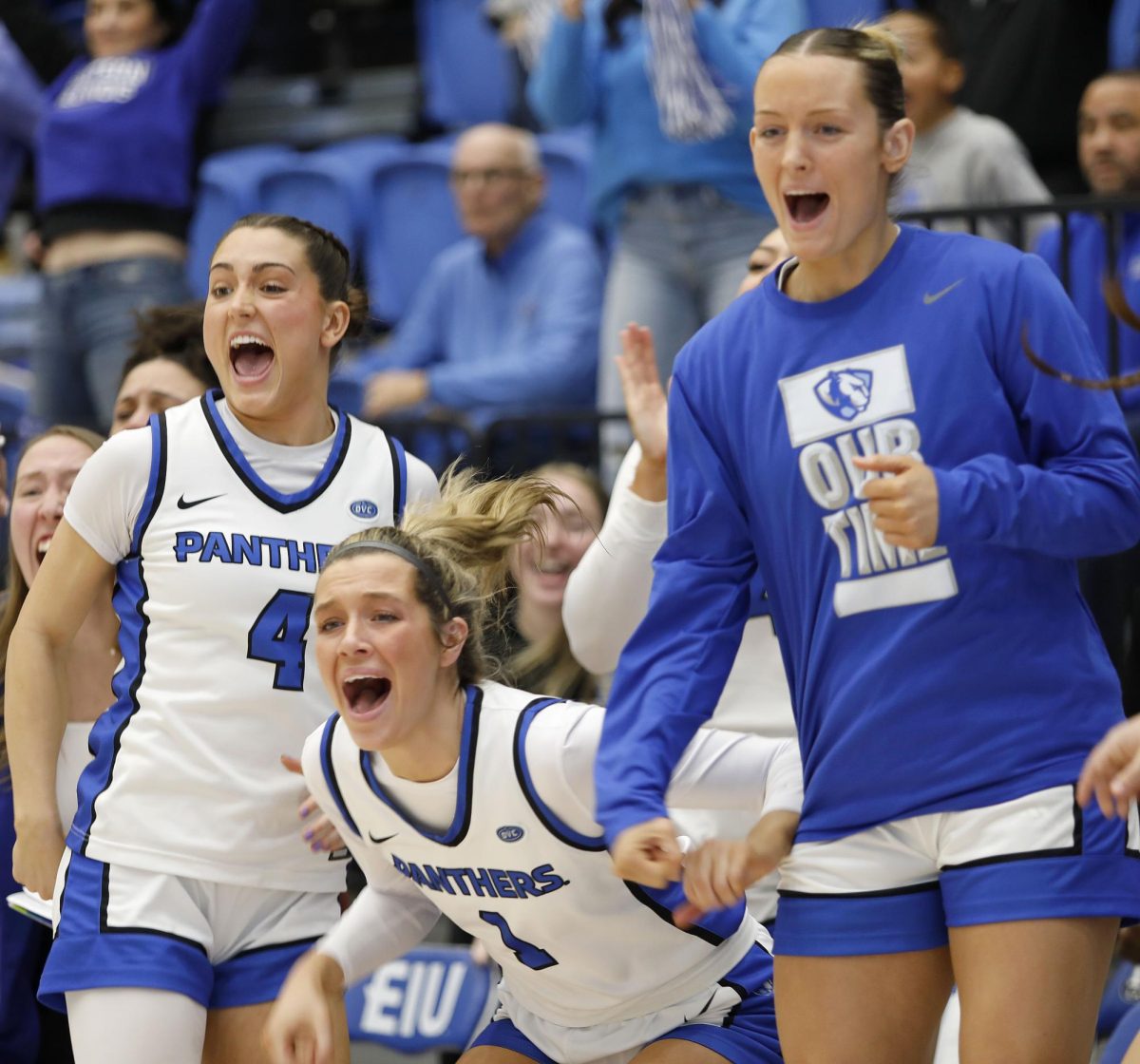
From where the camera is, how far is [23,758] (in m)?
3.35

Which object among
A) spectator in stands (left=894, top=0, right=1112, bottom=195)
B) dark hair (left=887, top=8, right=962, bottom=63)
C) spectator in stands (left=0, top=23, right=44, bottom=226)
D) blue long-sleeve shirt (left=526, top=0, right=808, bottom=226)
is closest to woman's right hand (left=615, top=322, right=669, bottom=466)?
blue long-sleeve shirt (left=526, top=0, right=808, bottom=226)

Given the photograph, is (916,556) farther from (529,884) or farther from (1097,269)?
(1097,269)

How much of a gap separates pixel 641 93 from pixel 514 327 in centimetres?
109

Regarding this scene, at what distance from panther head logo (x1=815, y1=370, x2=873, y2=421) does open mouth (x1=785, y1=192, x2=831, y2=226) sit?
25 cm

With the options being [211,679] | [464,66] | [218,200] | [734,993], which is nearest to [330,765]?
[211,679]

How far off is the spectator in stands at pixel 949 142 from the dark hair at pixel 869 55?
2795mm

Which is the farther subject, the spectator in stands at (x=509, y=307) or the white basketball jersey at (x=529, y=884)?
the spectator in stands at (x=509, y=307)

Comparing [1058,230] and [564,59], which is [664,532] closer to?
[1058,230]

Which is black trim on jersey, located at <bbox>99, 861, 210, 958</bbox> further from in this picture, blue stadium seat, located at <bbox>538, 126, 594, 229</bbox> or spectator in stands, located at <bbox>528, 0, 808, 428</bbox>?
blue stadium seat, located at <bbox>538, 126, 594, 229</bbox>

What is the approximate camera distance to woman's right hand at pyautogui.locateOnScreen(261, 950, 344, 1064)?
2.96 metres

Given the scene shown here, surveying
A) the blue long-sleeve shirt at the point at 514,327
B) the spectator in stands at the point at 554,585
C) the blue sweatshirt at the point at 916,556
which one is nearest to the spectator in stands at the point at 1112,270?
the spectator in stands at the point at 554,585

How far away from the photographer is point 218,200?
8750mm

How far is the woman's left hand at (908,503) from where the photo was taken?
8.16 ft

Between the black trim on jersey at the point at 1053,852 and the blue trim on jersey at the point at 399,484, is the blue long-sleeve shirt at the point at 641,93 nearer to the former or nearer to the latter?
the blue trim on jersey at the point at 399,484
